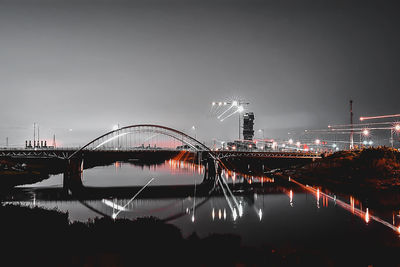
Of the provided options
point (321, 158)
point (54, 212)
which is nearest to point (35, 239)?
point (54, 212)

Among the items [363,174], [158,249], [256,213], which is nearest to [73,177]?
[256,213]

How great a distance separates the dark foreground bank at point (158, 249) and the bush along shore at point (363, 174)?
25493 millimetres

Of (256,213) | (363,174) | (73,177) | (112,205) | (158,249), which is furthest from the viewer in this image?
(73,177)

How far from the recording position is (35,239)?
2497 centimetres

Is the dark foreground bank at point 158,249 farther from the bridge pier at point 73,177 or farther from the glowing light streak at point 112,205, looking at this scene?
the bridge pier at point 73,177

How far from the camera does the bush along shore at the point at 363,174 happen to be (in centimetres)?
5163

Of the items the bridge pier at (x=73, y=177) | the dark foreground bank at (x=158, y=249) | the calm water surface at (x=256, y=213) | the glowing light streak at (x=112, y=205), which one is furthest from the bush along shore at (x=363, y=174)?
the bridge pier at (x=73, y=177)

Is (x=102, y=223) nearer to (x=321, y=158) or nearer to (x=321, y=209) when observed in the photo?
(x=321, y=209)

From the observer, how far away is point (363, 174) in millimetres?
61469

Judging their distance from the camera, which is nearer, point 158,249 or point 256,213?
point 158,249

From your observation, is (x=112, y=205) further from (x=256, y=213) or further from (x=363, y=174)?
(x=363, y=174)

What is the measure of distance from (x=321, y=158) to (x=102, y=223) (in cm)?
6842

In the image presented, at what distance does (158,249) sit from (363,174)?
56851 mm

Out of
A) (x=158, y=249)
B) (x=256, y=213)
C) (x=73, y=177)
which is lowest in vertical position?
(x=256, y=213)
